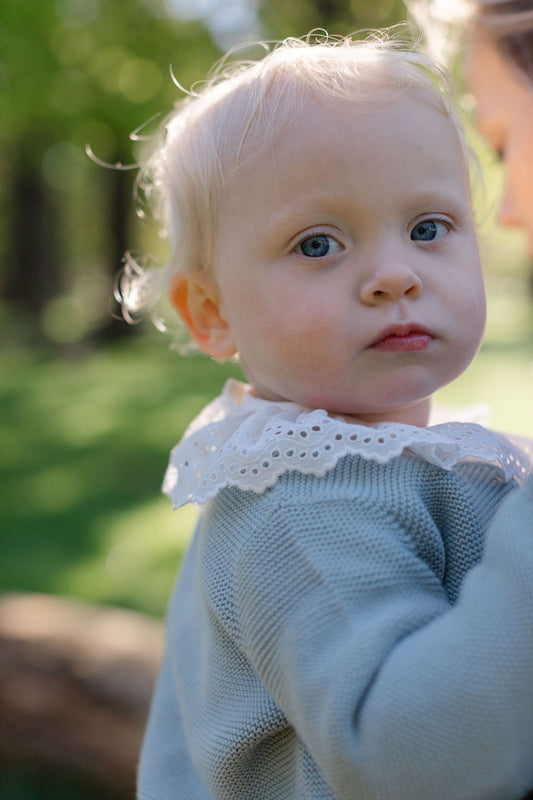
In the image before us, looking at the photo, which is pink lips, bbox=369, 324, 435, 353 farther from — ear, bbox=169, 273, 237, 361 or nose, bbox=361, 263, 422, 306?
ear, bbox=169, 273, 237, 361

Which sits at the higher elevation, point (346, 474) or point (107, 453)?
point (346, 474)

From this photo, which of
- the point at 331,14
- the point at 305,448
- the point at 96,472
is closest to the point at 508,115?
the point at 305,448

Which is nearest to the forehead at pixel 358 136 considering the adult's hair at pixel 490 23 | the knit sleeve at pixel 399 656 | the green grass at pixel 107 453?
the knit sleeve at pixel 399 656

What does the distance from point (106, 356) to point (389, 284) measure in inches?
514

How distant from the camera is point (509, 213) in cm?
230

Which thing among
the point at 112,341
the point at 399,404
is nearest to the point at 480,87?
the point at 399,404

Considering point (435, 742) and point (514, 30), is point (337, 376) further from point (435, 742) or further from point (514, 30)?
point (514, 30)

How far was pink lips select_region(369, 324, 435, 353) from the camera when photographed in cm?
128

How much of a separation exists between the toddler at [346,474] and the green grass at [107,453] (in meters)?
3.67

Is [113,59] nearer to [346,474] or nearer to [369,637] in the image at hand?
[346,474]

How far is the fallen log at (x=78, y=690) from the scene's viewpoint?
3.22 meters

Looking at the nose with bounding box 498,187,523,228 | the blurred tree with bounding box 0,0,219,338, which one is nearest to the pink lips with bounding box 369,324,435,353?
the nose with bounding box 498,187,523,228

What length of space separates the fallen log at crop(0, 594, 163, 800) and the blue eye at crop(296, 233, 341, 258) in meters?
2.35

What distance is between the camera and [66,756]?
3418 mm
